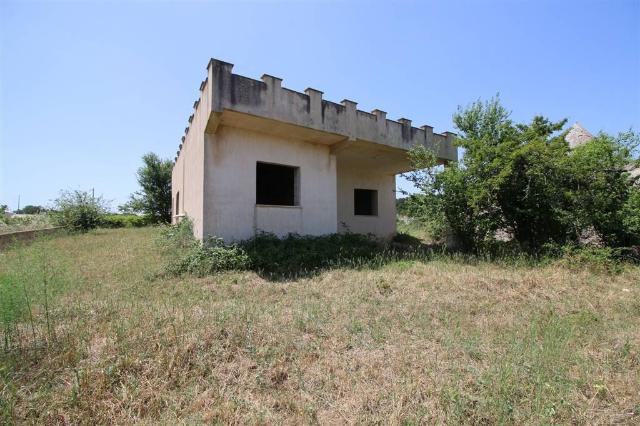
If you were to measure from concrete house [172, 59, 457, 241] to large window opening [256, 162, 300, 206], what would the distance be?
0.11ft

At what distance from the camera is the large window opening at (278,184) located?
903cm

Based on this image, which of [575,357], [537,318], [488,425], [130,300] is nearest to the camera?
[488,425]

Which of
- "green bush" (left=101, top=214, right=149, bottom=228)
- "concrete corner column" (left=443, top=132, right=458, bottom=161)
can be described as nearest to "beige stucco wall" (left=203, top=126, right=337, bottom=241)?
"concrete corner column" (left=443, top=132, right=458, bottom=161)

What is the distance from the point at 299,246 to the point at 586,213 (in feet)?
24.5

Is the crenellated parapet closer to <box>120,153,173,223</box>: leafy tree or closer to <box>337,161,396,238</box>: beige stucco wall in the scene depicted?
<box>337,161,396,238</box>: beige stucco wall

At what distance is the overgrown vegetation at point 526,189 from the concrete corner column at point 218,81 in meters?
5.92

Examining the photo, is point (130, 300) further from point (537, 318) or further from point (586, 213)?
point (586, 213)

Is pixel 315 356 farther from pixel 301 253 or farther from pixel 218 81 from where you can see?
pixel 218 81

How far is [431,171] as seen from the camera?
933cm

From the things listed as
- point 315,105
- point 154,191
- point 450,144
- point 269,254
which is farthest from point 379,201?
point 154,191

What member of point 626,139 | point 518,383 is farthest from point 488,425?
point 626,139

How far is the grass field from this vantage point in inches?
92.6

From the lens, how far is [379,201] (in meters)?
13.4

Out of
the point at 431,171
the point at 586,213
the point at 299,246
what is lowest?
the point at 299,246
